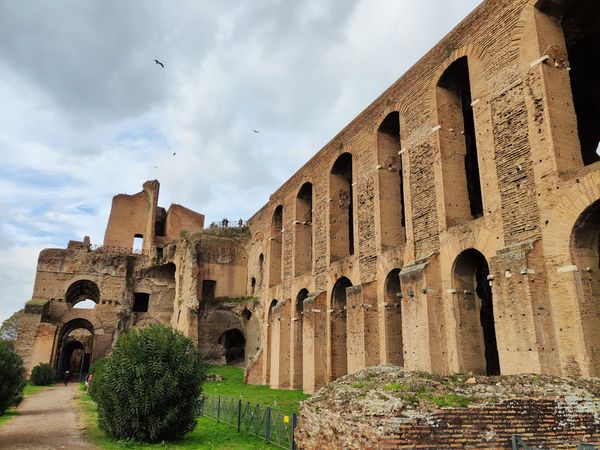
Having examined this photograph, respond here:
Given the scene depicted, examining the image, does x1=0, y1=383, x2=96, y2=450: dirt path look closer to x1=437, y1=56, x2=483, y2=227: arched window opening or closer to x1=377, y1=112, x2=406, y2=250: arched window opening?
x1=377, y1=112, x2=406, y2=250: arched window opening

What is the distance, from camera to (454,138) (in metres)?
14.2

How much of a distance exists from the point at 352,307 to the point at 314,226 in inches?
218

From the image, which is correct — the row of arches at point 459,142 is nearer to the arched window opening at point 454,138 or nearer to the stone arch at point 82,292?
the arched window opening at point 454,138

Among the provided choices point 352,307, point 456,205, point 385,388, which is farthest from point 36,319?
point 385,388

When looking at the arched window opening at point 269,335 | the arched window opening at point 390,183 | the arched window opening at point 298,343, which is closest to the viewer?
the arched window opening at point 390,183

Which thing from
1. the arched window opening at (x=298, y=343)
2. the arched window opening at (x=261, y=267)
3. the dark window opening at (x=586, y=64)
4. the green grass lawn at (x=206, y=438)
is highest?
the dark window opening at (x=586, y=64)

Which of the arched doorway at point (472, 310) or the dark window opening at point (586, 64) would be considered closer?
the dark window opening at point (586, 64)

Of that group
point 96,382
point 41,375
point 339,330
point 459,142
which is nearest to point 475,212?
point 459,142

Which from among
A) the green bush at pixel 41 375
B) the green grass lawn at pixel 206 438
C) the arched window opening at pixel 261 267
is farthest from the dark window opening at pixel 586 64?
the green bush at pixel 41 375

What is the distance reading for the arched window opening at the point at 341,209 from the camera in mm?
19953

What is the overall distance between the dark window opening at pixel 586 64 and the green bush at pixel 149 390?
12.3 metres

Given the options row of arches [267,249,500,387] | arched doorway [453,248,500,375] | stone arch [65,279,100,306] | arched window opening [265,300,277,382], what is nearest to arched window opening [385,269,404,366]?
row of arches [267,249,500,387]

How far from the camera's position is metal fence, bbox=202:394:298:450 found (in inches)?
361

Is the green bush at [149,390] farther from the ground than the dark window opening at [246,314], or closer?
closer
